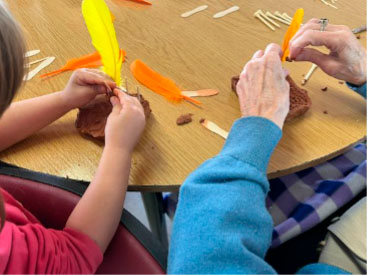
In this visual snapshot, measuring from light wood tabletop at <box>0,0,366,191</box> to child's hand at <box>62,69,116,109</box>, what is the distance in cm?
5

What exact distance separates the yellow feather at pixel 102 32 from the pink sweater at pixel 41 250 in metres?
0.34

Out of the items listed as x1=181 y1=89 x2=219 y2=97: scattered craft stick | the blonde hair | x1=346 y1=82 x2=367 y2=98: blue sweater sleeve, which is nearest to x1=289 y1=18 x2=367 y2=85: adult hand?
x1=346 y1=82 x2=367 y2=98: blue sweater sleeve

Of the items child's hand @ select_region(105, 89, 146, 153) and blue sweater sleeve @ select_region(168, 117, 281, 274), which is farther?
child's hand @ select_region(105, 89, 146, 153)

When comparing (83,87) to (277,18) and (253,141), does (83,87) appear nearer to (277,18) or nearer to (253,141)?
(253,141)

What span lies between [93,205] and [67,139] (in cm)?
15

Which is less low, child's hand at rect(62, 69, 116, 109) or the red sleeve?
child's hand at rect(62, 69, 116, 109)

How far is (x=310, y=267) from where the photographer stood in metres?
0.68

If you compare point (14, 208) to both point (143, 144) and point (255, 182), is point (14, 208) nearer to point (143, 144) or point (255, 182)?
point (143, 144)

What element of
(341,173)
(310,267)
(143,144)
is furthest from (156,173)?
(341,173)

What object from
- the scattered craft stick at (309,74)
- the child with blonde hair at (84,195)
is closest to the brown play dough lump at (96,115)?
the child with blonde hair at (84,195)

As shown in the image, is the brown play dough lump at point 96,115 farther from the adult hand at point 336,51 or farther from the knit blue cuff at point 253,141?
the adult hand at point 336,51

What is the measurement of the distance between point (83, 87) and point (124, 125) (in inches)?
5.5

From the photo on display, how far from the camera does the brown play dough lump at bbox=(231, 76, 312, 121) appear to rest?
77 centimetres

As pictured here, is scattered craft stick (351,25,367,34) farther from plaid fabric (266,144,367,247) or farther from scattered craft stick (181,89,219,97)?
scattered craft stick (181,89,219,97)
